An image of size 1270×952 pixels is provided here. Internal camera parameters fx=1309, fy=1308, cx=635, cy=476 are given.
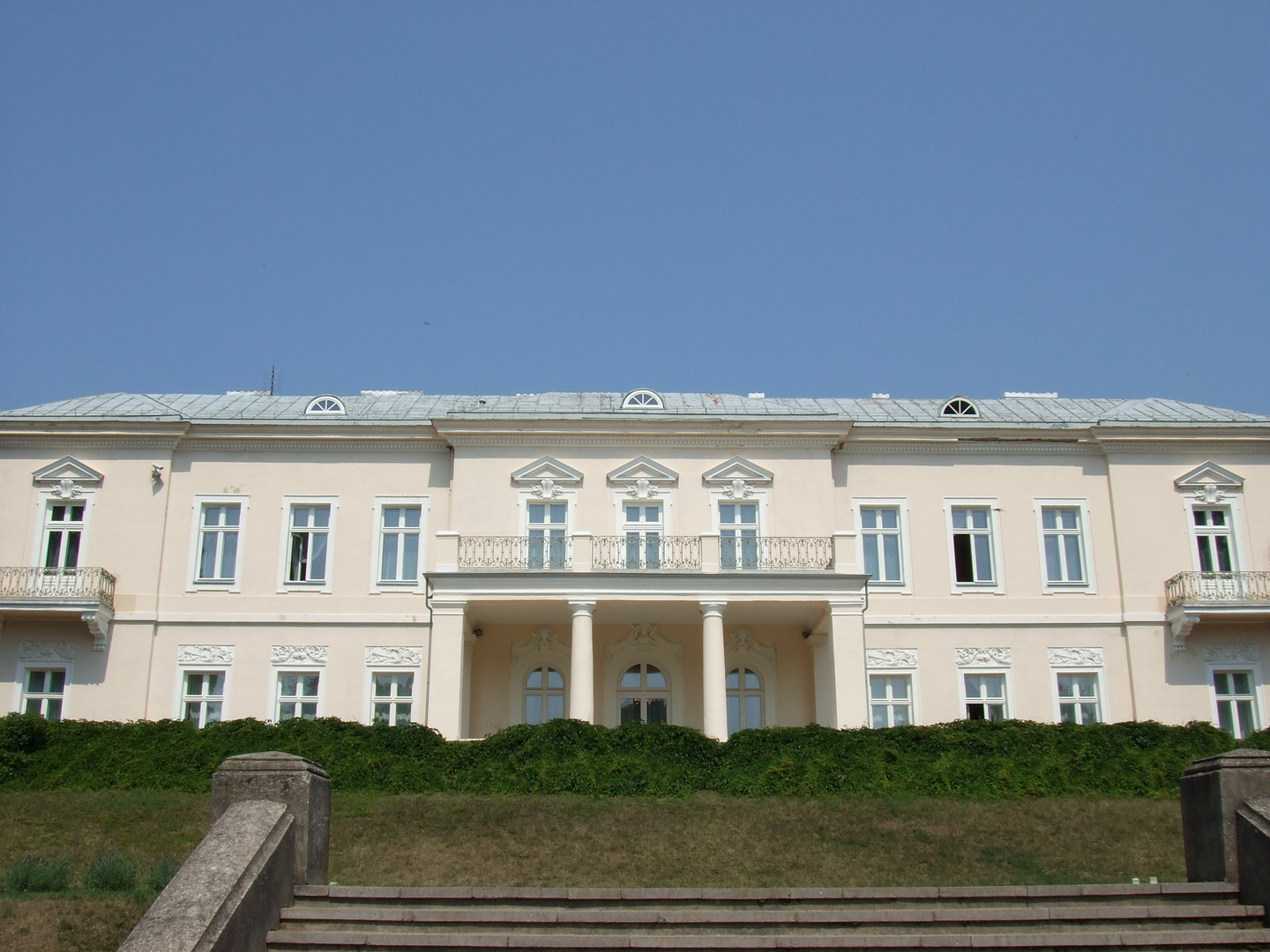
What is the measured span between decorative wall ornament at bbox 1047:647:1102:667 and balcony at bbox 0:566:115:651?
19.7 m

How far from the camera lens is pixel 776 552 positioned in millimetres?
27234

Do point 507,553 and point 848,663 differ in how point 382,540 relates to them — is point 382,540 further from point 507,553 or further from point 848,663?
point 848,663

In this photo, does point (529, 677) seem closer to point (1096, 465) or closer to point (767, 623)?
point (767, 623)

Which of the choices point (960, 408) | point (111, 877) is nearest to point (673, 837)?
point (111, 877)

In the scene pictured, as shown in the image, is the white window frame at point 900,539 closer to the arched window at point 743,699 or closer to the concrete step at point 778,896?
the arched window at point 743,699

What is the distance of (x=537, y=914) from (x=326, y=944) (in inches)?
64.6

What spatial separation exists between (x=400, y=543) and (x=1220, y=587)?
17.4m

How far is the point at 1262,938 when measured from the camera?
32.8ft

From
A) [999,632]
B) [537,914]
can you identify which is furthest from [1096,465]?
[537,914]

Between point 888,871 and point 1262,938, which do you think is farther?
point 888,871

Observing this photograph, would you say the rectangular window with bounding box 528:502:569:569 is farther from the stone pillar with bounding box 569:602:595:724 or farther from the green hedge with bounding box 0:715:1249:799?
the green hedge with bounding box 0:715:1249:799

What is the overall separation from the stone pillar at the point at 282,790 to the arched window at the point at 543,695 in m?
16.2

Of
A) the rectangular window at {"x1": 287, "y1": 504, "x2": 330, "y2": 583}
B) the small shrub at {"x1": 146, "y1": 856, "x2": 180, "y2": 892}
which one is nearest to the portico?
the rectangular window at {"x1": 287, "y1": 504, "x2": 330, "y2": 583}

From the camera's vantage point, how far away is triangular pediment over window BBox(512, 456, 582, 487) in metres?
27.9
